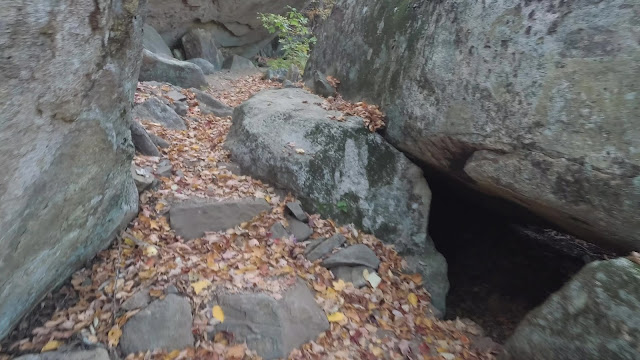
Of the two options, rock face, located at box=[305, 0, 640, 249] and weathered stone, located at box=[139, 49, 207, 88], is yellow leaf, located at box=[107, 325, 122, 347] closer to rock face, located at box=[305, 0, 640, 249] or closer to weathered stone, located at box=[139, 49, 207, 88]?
rock face, located at box=[305, 0, 640, 249]

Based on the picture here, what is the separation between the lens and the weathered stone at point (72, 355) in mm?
3457

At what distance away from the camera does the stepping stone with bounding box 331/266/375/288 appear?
5148 millimetres

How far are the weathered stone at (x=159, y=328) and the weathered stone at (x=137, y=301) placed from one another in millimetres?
85

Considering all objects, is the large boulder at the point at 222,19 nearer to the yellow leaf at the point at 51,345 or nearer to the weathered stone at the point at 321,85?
the weathered stone at the point at 321,85

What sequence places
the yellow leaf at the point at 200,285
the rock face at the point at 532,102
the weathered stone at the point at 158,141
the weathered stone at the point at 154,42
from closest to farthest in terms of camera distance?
the rock face at the point at 532,102
the yellow leaf at the point at 200,285
the weathered stone at the point at 158,141
the weathered stone at the point at 154,42

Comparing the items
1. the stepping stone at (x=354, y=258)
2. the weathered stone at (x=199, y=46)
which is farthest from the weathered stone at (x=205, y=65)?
the stepping stone at (x=354, y=258)

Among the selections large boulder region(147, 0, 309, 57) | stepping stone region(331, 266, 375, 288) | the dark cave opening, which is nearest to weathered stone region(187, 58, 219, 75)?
large boulder region(147, 0, 309, 57)

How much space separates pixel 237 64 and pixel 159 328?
12767 millimetres

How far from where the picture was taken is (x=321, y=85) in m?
7.93

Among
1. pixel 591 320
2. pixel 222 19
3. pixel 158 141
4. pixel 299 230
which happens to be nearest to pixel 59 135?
pixel 299 230

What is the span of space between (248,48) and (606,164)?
15191mm

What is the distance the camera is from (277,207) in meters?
5.72

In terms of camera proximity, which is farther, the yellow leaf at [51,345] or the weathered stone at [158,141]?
the weathered stone at [158,141]

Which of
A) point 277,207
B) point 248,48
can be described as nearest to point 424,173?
point 277,207
